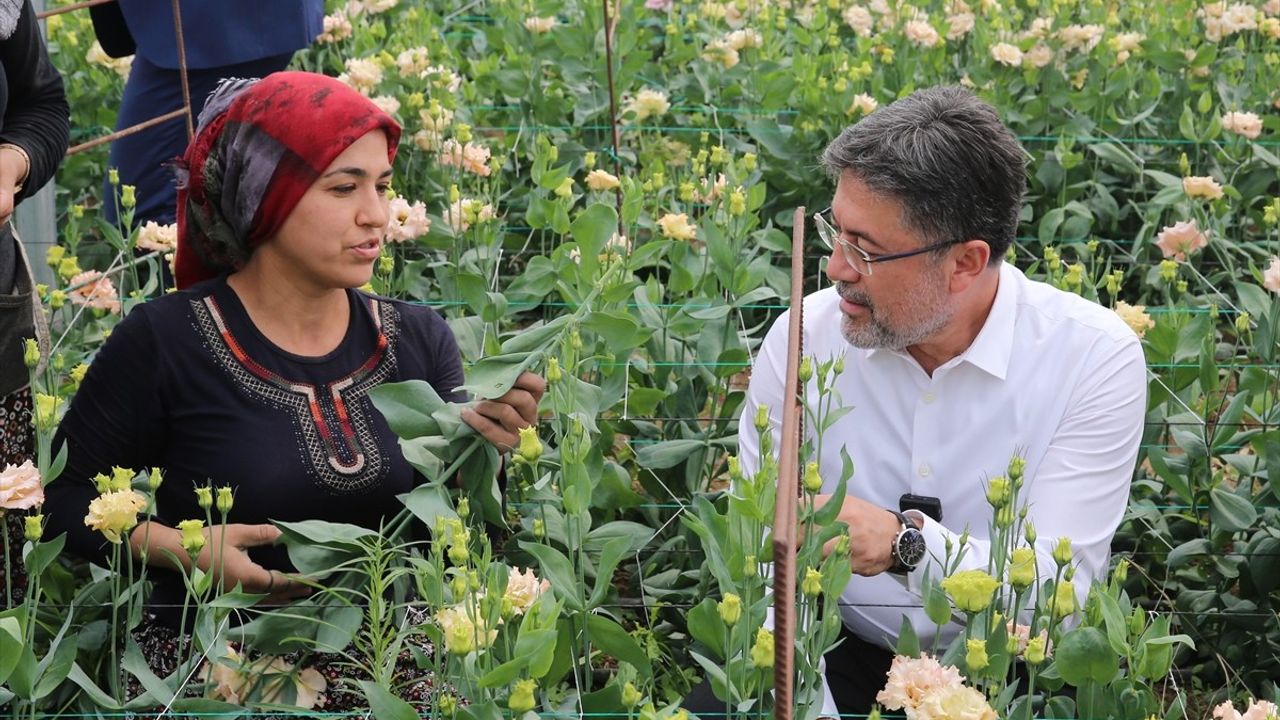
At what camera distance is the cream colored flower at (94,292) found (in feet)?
8.41

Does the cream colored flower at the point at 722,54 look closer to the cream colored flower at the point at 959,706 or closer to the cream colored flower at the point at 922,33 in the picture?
the cream colored flower at the point at 922,33

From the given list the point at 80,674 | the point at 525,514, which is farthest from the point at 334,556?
the point at 525,514

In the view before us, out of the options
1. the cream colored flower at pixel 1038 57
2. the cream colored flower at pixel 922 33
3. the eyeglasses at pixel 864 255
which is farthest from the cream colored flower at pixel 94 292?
the cream colored flower at pixel 1038 57

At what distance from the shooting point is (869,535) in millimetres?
1858

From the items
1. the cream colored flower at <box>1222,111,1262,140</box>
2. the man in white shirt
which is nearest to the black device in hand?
the man in white shirt

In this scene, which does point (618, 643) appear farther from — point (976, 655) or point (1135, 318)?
point (1135, 318)

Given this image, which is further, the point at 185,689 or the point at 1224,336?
the point at 1224,336

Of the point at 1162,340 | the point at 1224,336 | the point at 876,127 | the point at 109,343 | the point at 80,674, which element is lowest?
the point at 1224,336

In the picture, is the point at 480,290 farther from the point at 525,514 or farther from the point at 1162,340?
the point at 1162,340

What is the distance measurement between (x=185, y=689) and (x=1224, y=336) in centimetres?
264

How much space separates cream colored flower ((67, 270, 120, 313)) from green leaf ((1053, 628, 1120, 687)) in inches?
64.6

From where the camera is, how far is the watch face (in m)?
1.89

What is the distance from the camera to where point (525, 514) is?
2217 mm

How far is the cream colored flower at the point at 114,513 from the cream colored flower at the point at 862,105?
7.62 ft
